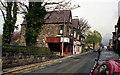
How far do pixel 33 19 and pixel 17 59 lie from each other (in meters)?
7.28

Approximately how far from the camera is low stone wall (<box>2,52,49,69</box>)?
13.0 meters

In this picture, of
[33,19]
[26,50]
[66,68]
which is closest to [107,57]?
[66,68]

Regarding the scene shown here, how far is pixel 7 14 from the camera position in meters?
16.2

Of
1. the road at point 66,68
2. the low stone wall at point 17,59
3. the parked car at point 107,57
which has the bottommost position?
the road at point 66,68

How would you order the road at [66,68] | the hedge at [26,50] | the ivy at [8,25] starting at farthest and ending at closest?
the ivy at [8,25] → the hedge at [26,50] → the road at [66,68]

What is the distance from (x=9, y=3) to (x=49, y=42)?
23024mm

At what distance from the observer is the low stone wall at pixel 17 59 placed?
13.0 meters

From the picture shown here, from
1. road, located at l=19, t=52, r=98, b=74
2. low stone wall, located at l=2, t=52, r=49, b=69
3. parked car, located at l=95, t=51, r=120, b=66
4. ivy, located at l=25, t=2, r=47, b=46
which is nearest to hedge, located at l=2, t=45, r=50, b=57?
low stone wall, located at l=2, t=52, r=49, b=69

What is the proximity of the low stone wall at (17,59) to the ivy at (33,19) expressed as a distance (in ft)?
9.40

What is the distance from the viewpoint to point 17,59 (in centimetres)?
1493

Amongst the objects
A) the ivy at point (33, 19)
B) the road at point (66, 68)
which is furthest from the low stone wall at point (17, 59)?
the ivy at point (33, 19)

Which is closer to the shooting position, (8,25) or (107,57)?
(107,57)

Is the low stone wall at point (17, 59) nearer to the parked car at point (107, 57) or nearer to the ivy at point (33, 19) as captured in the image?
the ivy at point (33, 19)

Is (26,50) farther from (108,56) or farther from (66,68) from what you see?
(108,56)
